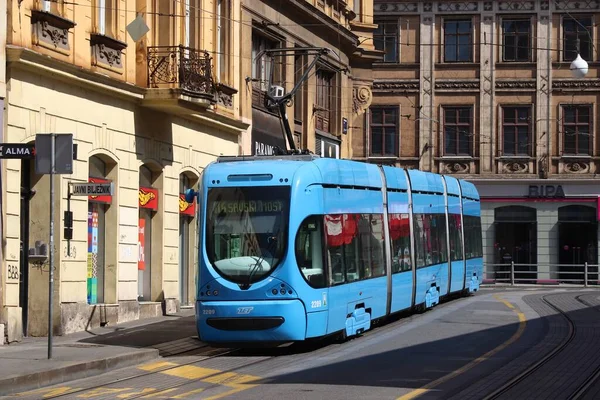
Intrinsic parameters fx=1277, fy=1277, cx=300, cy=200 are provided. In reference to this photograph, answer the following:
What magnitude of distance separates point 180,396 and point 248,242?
203 inches

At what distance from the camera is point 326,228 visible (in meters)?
19.4

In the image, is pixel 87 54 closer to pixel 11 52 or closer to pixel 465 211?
pixel 11 52

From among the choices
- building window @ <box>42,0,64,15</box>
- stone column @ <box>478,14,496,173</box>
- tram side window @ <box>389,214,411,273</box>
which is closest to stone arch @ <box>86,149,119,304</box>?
building window @ <box>42,0,64,15</box>

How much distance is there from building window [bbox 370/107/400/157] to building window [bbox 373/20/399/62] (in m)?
2.17

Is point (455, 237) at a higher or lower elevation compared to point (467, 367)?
higher

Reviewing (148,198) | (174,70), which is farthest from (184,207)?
(174,70)

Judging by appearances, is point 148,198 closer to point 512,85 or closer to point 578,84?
point 512,85

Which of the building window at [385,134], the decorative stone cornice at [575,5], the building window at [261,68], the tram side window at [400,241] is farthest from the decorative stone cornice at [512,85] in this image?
the tram side window at [400,241]

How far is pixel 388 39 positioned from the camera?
174 feet

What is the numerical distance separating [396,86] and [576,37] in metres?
7.56

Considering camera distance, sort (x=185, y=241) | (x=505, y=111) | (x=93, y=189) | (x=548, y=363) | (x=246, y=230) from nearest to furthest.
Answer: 1. (x=548, y=363)
2. (x=246, y=230)
3. (x=93, y=189)
4. (x=185, y=241)
5. (x=505, y=111)

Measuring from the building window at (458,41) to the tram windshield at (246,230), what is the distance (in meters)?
34.9

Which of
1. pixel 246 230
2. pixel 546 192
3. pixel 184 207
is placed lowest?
pixel 246 230

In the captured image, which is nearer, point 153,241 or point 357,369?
point 357,369
